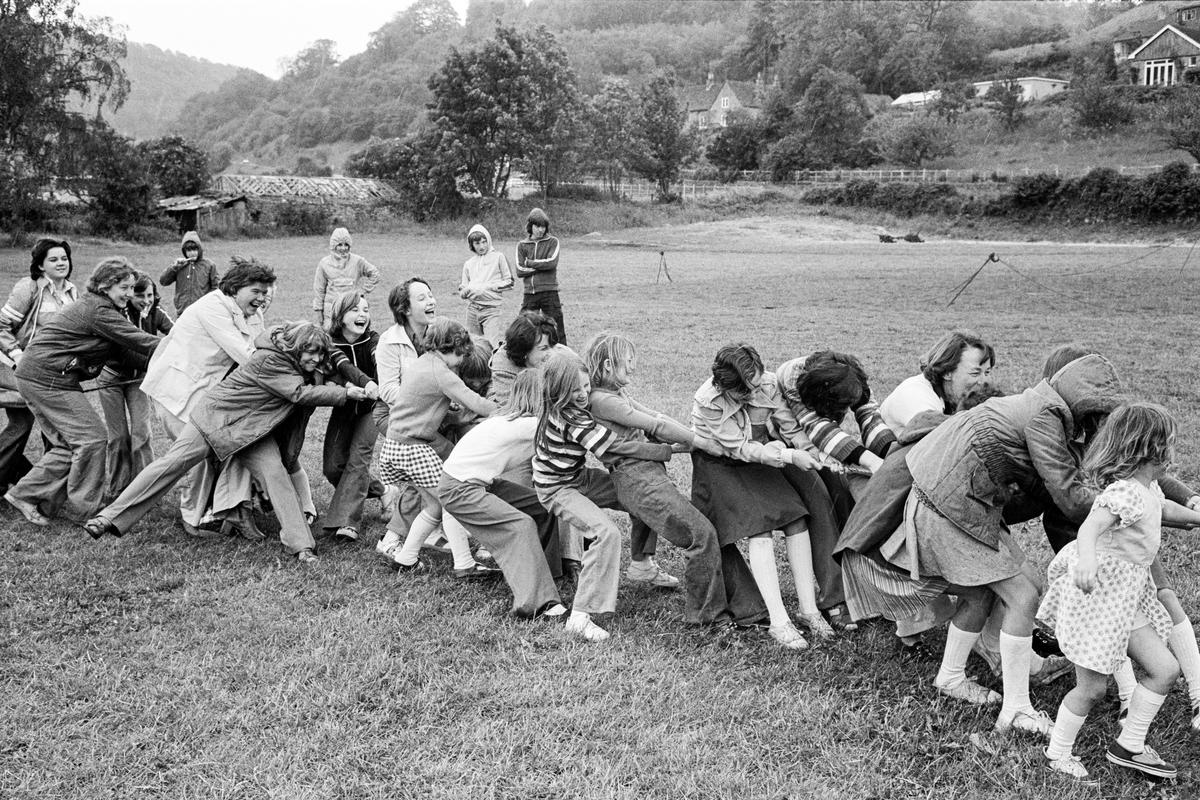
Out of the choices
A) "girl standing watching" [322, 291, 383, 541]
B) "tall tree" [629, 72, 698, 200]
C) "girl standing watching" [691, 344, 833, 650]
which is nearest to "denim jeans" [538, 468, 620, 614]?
"girl standing watching" [691, 344, 833, 650]

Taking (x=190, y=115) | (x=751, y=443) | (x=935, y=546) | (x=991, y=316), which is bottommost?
(x=991, y=316)

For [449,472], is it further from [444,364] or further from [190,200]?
[190,200]

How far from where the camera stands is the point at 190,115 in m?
145

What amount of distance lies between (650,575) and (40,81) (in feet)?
136

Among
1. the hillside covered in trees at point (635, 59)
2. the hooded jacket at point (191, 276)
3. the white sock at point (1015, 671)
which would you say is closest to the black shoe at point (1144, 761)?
the white sock at point (1015, 671)

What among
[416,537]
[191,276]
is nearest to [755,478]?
[416,537]

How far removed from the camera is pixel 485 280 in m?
12.0

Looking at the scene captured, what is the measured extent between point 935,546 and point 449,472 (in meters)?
2.73

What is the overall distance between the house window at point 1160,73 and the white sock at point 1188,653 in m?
104

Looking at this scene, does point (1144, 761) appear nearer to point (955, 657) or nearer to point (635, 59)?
point (955, 657)

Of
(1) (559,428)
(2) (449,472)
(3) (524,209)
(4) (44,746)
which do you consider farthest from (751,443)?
(3) (524,209)

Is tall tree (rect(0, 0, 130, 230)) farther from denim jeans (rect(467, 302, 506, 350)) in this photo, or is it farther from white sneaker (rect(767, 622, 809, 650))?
white sneaker (rect(767, 622, 809, 650))

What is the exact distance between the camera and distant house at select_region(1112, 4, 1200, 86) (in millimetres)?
89856

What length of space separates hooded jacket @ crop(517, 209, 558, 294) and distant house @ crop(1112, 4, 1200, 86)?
310ft
